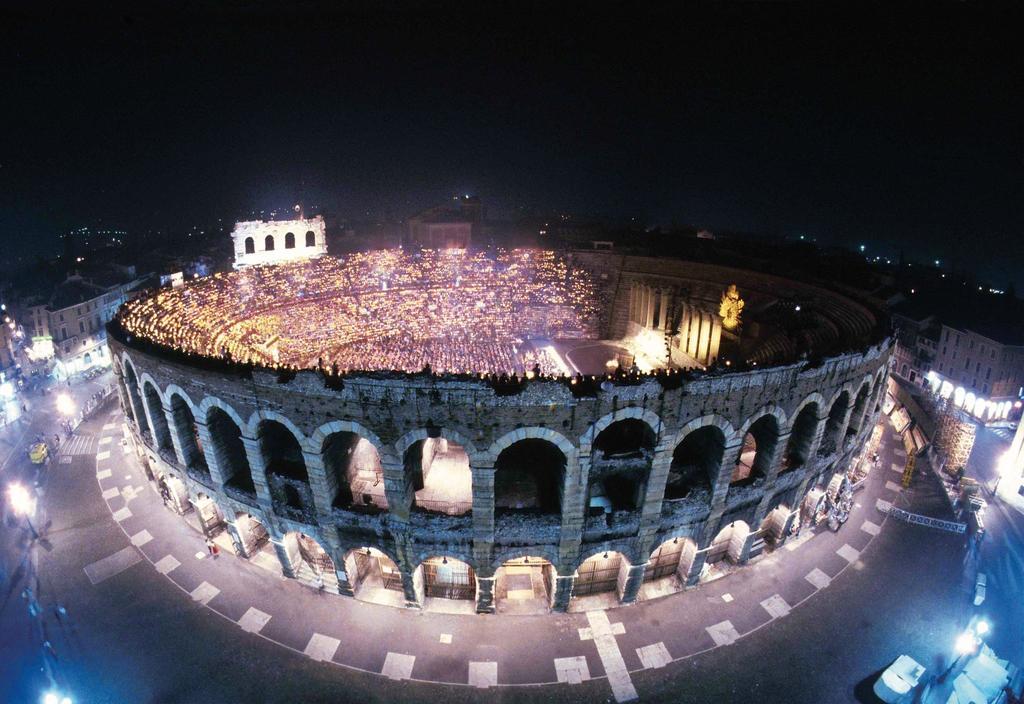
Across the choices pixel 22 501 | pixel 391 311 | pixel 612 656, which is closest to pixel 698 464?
pixel 612 656

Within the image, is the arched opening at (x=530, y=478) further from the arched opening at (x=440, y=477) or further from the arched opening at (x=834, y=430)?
the arched opening at (x=834, y=430)

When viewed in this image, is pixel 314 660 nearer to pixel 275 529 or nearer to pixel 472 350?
pixel 275 529

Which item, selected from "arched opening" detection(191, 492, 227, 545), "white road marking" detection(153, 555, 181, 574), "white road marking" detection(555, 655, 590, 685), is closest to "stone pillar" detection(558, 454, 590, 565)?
"white road marking" detection(555, 655, 590, 685)

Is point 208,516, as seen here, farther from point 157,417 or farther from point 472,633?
point 472,633

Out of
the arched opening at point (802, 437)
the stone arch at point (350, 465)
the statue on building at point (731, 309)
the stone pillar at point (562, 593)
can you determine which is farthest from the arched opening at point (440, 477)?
the statue on building at point (731, 309)

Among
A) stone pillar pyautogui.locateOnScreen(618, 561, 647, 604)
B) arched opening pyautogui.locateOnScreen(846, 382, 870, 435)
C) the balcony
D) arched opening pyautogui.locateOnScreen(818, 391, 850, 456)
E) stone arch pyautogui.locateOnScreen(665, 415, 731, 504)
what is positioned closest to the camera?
the balcony

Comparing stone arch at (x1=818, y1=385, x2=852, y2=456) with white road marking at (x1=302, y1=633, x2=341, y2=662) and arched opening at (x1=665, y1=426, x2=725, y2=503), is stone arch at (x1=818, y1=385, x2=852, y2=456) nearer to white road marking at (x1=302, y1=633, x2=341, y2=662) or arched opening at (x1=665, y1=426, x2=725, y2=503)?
arched opening at (x1=665, y1=426, x2=725, y2=503)
